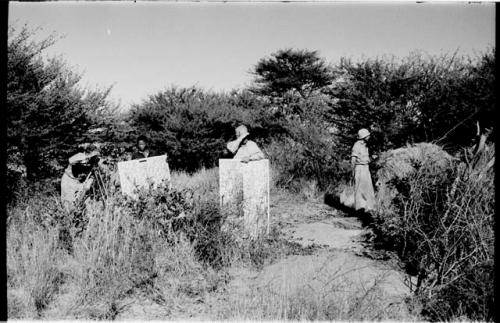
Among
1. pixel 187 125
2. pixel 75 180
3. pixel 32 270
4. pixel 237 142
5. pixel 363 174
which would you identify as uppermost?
pixel 187 125

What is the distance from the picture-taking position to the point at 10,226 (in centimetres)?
416

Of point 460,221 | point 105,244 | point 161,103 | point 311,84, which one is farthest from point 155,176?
point 311,84

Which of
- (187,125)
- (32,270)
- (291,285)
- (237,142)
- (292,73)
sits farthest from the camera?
(292,73)

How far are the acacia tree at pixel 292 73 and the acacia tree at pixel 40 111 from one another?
43.4 feet

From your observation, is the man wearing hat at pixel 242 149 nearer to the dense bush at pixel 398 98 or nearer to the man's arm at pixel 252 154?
the man's arm at pixel 252 154

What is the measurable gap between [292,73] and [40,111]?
1535 centimetres

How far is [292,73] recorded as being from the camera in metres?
20.3

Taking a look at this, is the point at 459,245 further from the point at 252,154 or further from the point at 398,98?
the point at 398,98

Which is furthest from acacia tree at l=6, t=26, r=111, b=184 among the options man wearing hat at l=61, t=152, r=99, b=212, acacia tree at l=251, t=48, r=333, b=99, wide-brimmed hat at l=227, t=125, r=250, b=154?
acacia tree at l=251, t=48, r=333, b=99

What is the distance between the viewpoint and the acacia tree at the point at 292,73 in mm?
20172

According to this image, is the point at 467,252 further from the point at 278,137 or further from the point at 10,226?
the point at 278,137

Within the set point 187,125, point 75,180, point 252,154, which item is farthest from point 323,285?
point 187,125

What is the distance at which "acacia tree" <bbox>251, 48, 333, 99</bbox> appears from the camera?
20172 millimetres

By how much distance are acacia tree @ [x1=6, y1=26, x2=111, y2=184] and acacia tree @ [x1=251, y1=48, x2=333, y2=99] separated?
43.4 ft
